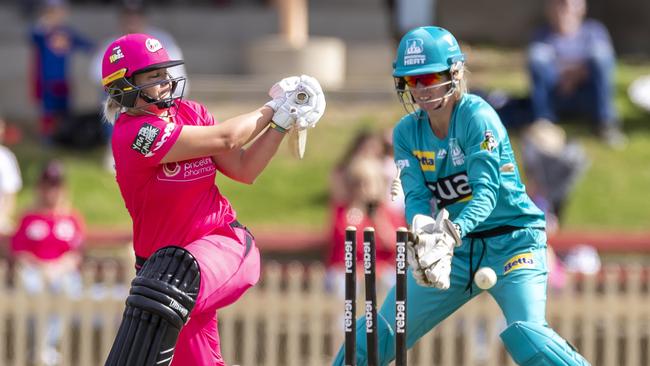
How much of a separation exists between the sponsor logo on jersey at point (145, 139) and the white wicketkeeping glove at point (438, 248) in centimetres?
119

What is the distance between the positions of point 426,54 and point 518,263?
103 cm

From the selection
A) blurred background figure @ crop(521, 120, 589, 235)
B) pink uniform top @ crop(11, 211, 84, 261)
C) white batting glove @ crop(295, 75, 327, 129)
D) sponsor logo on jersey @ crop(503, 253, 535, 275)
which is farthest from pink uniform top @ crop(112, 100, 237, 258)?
blurred background figure @ crop(521, 120, 589, 235)

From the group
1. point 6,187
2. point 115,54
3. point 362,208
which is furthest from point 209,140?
point 6,187

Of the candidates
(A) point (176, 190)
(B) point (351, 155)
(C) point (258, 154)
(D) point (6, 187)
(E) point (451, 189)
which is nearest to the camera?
(A) point (176, 190)

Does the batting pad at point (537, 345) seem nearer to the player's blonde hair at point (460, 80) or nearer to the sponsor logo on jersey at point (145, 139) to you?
the player's blonde hair at point (460, 80)

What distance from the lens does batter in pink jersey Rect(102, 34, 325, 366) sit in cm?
554

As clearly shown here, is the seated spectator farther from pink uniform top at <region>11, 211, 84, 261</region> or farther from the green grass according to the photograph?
pink uniform top at <region>11, 211, 84, 261</region>

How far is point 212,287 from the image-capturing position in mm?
5633

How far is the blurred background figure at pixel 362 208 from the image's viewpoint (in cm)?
977

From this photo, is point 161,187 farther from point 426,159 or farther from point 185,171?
point 426,159

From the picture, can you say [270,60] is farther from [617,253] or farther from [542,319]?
[542,319]

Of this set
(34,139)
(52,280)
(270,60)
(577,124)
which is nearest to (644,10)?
(577,124)

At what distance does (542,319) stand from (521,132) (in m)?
7.17

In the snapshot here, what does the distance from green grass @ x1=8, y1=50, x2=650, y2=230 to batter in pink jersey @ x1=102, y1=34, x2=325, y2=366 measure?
20.1 feet
